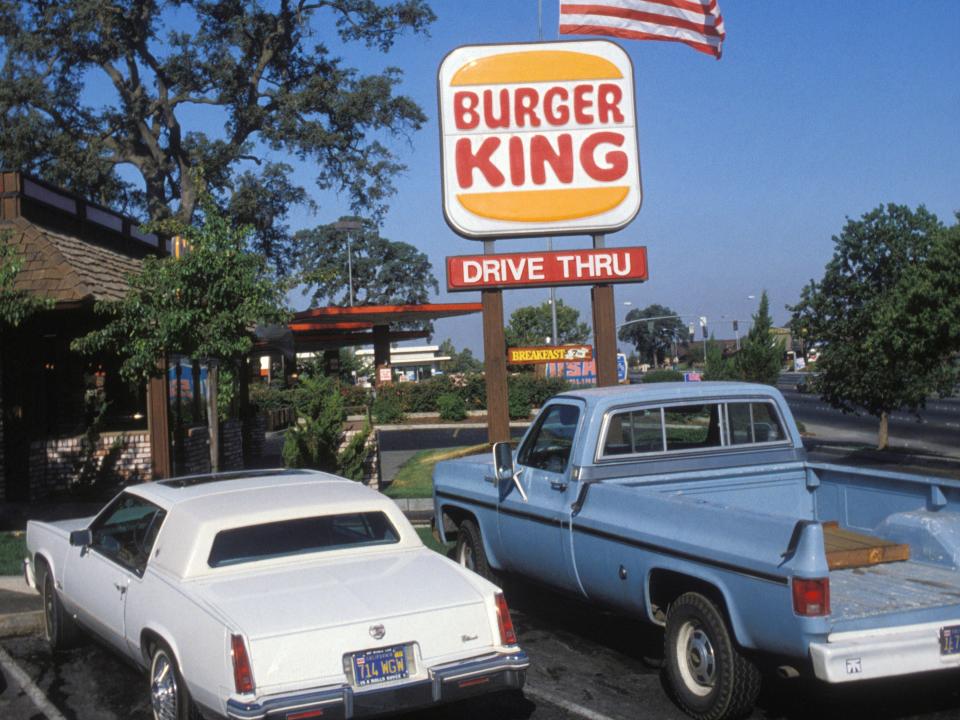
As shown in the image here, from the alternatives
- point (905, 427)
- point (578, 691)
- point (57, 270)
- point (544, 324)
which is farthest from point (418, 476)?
point (544, 324)

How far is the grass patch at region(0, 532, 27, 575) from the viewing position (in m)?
10.2

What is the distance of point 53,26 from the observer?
105 feet

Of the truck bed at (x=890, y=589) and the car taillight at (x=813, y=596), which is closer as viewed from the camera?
the car taillight at (x=813, y=596)

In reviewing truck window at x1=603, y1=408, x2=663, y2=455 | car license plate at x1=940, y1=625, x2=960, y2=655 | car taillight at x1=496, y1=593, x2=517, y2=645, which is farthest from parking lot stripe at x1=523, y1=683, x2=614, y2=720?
car license plate at x1=940, y1=625, x2=960, y2=655

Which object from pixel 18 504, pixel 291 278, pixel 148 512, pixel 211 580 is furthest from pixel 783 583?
pixel 18 504

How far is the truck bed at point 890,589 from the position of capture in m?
5.20

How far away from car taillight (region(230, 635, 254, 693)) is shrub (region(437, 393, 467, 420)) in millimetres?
36135

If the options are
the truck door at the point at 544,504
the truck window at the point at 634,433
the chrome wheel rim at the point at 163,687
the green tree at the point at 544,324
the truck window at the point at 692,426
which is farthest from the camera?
the green tree at the point at 544,324

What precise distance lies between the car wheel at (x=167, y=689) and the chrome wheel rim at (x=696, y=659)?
2.69m

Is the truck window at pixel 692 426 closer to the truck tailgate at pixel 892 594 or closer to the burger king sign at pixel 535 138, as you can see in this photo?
the truck tailgate at pixel 892 594

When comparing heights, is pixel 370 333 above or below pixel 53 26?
below

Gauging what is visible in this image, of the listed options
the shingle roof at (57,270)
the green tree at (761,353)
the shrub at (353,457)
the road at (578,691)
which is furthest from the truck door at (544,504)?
the green tree at (761,353)

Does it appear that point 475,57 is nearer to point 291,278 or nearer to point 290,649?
point 291,278

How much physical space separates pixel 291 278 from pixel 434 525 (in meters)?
4.82
